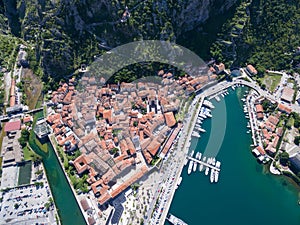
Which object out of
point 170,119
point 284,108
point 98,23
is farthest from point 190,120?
point 98,23

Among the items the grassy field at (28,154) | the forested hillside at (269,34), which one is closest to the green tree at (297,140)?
the forested hillside at (269,34)

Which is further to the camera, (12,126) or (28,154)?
(12,126)

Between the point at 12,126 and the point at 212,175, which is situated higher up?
the point at 212,175

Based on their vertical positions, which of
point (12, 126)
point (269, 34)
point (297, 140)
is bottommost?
point (12, 126)

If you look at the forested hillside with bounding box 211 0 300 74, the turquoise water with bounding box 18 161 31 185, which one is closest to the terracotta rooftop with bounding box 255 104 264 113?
the forested hillside with bounding box 211 0 300 74

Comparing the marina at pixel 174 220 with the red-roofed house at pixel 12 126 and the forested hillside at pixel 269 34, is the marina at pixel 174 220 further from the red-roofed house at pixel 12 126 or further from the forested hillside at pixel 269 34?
the forested hillside at pixel 269 34

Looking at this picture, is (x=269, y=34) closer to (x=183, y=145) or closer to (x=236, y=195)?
(x=183, y=145)

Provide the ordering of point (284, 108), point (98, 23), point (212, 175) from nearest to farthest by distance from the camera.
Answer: point (212, 175) → point (284, 108) → point (98, 23)
